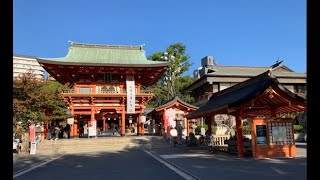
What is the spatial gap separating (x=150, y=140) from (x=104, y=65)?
9772 millimetres

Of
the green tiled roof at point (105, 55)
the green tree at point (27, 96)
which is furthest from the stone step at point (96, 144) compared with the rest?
the green tiled roof at point (105, 55)

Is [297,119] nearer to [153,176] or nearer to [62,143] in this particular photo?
[62,143]

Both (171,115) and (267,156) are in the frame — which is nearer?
(267,156)

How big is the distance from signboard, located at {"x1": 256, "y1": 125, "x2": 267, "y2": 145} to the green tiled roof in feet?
69.8

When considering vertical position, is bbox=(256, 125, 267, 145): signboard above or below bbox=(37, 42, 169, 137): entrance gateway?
below

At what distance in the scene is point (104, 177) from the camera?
1144cm

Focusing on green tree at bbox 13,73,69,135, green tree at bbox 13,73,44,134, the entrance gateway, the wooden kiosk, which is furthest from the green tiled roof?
the wooden kiosk

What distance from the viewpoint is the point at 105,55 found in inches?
1581

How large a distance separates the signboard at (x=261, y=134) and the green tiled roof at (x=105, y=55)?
69.8 ft

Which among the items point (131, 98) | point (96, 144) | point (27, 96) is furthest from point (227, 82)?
point (27, 96)

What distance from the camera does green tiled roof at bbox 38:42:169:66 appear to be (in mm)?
36312

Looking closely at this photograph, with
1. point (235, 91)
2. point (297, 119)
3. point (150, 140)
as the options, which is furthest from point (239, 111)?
point (297, 119)

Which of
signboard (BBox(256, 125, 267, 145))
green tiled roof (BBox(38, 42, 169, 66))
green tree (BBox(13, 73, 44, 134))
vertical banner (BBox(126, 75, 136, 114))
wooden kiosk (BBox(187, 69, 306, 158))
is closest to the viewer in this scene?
wooden kiosk (BBox(187, 69, 306, 158))

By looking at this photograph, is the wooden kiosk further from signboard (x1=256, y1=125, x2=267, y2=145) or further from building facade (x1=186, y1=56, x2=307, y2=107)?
building facade (x1=186, y1=56, x2=307, y2=107)
